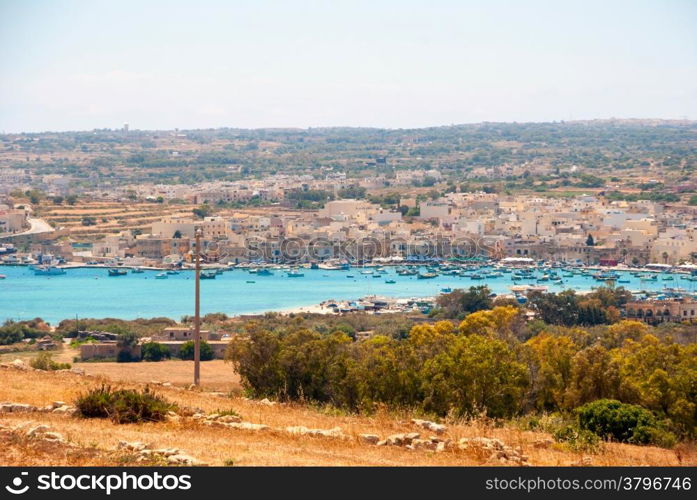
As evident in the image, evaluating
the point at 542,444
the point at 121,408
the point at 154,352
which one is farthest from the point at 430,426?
the point at 154,352

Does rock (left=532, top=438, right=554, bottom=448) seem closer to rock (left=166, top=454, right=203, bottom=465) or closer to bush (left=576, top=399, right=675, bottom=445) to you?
bush (left=576, top=399, right=675, bottom=445)

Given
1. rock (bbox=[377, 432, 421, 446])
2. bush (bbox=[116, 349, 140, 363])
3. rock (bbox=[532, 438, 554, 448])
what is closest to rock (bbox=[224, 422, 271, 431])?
rock (bbox=[377, 432, 421, 446])

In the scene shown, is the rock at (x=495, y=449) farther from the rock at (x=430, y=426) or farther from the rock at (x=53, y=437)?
the rock at (x=53, y=437)

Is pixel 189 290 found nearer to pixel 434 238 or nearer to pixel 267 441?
pixel 434 238

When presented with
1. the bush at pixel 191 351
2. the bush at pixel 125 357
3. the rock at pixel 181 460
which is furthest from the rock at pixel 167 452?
the bush at pixel 125 357

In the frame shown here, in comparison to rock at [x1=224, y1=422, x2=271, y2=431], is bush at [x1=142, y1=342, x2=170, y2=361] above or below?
below
